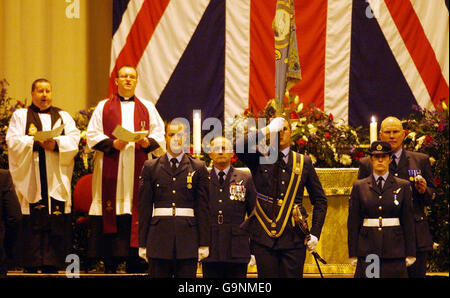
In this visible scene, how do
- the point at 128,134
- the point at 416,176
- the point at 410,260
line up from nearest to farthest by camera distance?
1. the point at 410,260
2. the point at 416,176
3. the point at 128,134

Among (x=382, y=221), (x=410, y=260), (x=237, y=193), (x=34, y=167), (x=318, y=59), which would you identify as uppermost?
(x=318, y=59)

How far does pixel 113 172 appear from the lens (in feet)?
29.5

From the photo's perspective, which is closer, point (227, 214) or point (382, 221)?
point (382, 221)

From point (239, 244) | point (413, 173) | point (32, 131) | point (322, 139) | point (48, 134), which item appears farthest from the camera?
point (322, 139)

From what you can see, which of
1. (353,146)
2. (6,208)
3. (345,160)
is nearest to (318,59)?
(353,146)

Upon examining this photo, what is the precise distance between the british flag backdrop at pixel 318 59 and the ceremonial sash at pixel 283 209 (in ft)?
15.6

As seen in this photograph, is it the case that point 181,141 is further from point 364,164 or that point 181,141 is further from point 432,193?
point 432,193

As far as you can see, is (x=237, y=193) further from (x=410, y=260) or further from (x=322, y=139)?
(x=322, y=139)

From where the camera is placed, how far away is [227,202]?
295 inches

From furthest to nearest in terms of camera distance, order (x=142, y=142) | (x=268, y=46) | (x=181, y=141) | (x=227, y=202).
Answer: (x=268, y=46)
(x=142, y=142)
(x=227, y=202)
(x=181, y=141)

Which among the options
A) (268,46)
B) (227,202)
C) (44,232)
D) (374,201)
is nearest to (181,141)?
(227,202)

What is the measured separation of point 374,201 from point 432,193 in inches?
30.2

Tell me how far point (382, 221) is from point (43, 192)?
12.3 ft

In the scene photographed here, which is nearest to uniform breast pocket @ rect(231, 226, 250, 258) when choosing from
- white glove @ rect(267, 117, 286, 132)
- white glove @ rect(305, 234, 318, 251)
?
white glove @ rect(305, 234, 318, 251)
